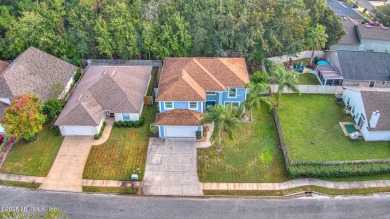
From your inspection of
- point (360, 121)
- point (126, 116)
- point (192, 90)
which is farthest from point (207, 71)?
point (360, 121)

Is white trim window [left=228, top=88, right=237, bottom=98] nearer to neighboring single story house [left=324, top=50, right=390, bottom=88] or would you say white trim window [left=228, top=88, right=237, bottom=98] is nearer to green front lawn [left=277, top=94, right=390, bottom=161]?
green front lawn [left=277, top=94, right=390, bottom=161]

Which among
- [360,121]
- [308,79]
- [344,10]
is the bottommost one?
[308,79]

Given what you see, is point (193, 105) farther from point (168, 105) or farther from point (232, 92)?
point (232, 92)

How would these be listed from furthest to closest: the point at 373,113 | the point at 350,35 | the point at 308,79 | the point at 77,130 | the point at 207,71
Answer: the point at 350,35, the point at 308,79, the point at 207,71, the point at 77,130, the point at 373,113

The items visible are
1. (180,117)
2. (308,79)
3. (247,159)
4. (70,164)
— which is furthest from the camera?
(308,79)

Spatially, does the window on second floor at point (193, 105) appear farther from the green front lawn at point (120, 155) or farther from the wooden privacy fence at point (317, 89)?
the wooden privacy fence at point (317, 89)

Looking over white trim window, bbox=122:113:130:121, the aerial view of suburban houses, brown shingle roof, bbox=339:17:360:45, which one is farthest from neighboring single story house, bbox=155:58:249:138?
brown shingle roof, bbox=339:17:360:45

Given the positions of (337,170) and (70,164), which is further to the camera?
(70,164)
